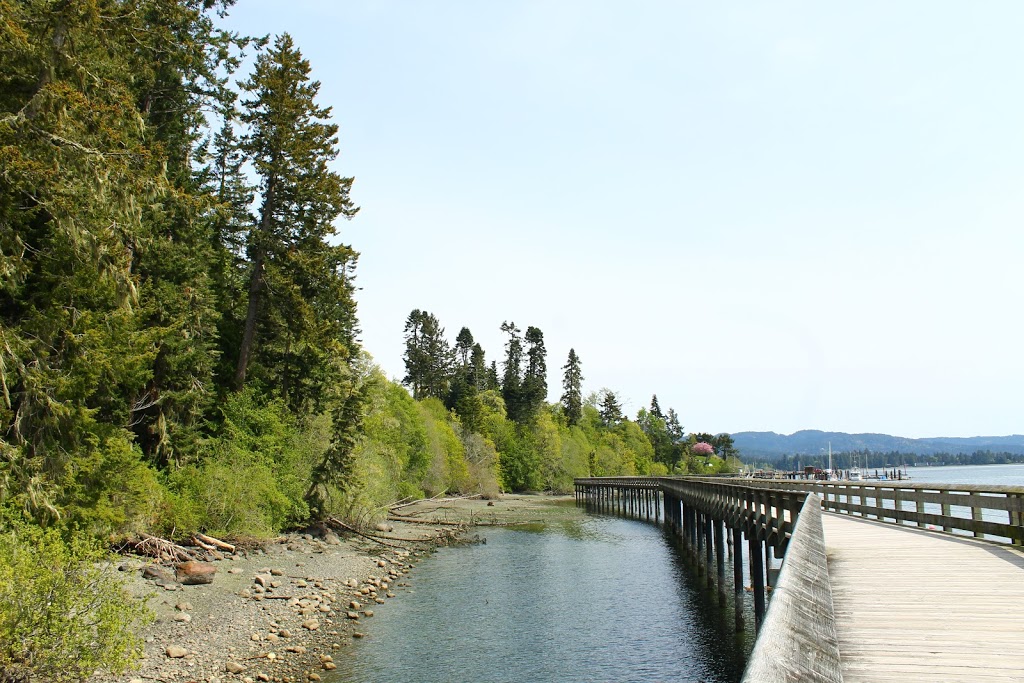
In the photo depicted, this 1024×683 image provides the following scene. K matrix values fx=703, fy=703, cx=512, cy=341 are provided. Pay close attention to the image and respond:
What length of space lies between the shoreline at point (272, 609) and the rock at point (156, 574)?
148mm

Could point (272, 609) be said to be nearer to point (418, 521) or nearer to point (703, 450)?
point (418, 521)

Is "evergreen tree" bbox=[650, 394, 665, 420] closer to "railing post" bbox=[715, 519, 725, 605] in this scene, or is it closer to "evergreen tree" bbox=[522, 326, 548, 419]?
"evergreen tree" bbox=[522, 326, 548, 419]

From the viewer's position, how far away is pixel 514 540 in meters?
38.9

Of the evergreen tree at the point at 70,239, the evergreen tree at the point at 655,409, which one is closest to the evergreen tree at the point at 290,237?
the evergreen tree at the point at 70,239

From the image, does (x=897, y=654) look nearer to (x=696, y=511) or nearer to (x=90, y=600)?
(x=90, y=600)

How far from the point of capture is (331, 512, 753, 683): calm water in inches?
Result: 622

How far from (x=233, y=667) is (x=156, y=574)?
18.0ft

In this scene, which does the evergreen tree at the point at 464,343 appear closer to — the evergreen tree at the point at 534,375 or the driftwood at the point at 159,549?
the evergreen tree at the point at 534,375

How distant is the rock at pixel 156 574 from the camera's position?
17875 mm

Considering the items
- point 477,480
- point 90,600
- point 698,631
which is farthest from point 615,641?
point 477,480

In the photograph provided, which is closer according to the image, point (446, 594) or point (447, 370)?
point (446, 594)

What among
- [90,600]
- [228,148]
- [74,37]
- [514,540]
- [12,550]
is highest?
[228,148]

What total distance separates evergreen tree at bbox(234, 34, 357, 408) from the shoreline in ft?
26.8

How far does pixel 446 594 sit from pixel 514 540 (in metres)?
15.9
